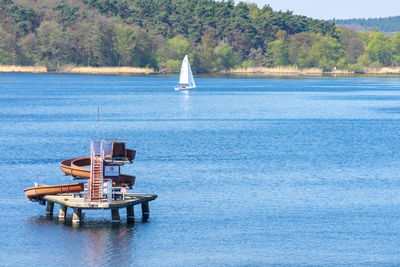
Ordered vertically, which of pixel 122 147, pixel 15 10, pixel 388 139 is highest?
pixel 15 10

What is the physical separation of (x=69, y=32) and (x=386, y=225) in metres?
151

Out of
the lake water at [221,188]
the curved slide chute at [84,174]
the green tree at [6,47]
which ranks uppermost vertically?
the green tree at [6,47]

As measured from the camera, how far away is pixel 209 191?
39.0 metres

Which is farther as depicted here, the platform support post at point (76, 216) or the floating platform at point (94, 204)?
the platform support post at point (76, 216)

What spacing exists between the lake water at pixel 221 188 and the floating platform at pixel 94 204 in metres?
0.54

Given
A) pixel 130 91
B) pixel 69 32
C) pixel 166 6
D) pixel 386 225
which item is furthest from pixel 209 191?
pixel 166 6

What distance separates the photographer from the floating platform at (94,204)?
31.0 m

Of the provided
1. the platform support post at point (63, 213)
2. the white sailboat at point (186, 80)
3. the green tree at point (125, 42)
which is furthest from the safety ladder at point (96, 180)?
the green tree at point (125, 42)

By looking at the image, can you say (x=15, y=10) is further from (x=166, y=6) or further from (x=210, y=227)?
(x=210, y=227)

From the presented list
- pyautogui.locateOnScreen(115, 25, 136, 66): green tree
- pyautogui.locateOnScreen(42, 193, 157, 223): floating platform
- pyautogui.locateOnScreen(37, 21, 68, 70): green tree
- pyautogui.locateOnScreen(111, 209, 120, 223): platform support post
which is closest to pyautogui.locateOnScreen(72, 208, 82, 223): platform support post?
pyautogui.locateOnScreen(42, 193, 157, 223): floating platform

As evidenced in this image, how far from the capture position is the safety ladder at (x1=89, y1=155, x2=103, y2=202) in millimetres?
31822

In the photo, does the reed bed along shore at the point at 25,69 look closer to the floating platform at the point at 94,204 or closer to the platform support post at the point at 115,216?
the floating platform at the point at 94,204

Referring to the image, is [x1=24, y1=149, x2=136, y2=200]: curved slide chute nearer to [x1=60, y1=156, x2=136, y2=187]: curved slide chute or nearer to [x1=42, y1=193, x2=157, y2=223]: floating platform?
[x1=60, y1=156, x2=136, y2=187]: curved slide chute

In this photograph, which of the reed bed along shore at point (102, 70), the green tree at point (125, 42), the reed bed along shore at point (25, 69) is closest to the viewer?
the green tree at point (125, 42)
